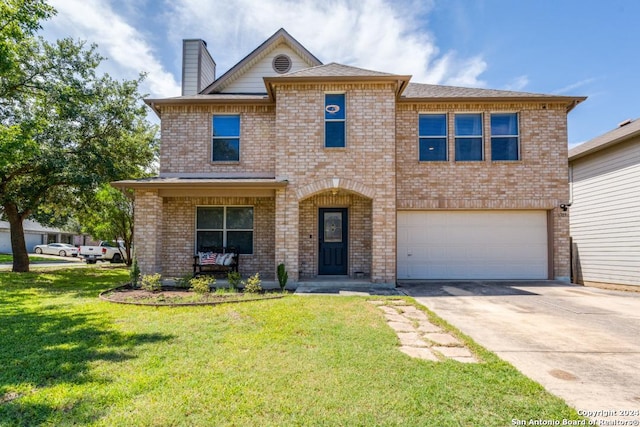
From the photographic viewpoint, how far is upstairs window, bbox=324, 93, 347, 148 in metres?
9.28

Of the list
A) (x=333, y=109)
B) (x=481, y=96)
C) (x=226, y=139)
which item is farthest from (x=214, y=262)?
(x=481, y=96)

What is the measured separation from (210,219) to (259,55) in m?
6.18

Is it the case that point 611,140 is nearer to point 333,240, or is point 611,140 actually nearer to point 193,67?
point 333,240

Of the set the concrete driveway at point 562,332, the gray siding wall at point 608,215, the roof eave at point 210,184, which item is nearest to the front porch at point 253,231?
the roof eave at point 210,184

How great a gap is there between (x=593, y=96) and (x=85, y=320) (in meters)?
14.3

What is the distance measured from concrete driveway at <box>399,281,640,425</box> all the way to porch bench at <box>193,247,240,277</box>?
492cm

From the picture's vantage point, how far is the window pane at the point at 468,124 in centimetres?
1051

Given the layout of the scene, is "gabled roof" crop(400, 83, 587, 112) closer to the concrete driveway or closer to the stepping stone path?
the concrete driveway

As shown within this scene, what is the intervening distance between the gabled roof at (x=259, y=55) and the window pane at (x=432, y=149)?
16.3 ft

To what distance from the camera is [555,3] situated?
935 cm

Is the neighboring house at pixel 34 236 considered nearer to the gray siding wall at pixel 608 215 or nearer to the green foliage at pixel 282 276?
the green foliage at pixel 282 276

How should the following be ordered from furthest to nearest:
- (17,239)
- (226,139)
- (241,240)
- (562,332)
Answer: (17,239), (226,139), (241,240), (562,332)

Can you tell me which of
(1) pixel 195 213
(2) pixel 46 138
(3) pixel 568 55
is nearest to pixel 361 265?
(1) pixel 195 213

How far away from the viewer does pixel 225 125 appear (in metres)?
10.7
